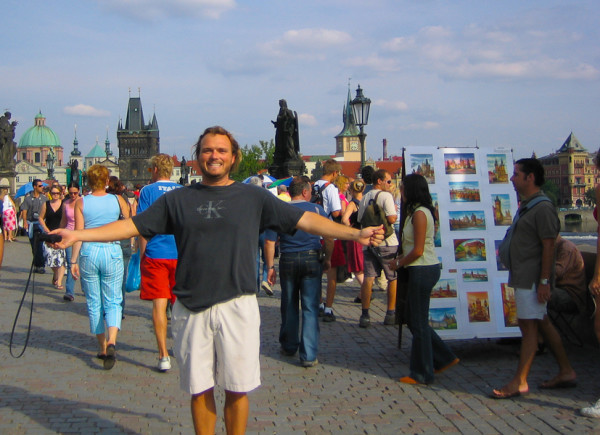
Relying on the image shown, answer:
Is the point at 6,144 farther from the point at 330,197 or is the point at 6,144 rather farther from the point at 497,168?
the point at 497,168

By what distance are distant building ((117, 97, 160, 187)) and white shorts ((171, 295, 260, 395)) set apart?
168531mm

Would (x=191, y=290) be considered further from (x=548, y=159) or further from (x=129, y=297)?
(x=548, y=159)


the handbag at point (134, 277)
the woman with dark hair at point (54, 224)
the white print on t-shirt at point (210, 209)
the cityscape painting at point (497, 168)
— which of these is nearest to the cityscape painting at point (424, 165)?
the cityscape painting at point (497, 168)

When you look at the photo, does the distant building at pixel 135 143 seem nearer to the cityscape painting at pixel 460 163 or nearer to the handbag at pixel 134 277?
the handbag at pixel 134 277

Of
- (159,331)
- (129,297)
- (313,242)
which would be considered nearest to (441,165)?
(313,242)

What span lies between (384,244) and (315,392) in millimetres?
3634

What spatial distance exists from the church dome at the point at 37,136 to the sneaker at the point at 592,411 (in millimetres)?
203820

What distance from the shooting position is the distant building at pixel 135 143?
6801 inches

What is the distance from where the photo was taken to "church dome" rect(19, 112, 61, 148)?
19525 centimetres

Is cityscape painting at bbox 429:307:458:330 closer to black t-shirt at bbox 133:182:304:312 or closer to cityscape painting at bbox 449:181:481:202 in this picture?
cityscape painting at bbox 449:181:481:202

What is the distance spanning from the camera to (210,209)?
3936 mm

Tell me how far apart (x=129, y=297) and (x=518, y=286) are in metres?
7.72

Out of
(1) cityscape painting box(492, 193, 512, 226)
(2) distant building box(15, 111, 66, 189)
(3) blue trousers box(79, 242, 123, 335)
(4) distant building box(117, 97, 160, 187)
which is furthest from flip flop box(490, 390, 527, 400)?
(2) distant building box(15, 111, 66, 189)

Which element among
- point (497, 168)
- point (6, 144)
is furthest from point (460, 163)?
point (6, 144)
